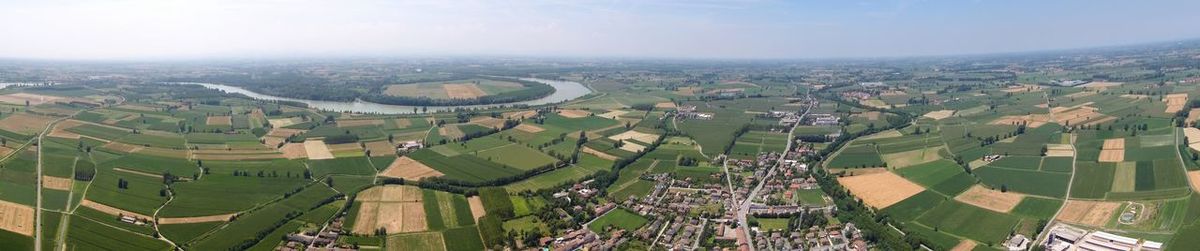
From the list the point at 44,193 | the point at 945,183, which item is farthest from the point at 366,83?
the point at 945,183

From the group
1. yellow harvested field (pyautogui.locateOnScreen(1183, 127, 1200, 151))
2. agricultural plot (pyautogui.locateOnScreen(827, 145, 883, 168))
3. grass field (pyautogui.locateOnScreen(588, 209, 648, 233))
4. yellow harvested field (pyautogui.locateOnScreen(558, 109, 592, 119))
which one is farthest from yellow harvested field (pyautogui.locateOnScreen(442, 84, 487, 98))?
yellow harvested field (pyautogui.locateOnScreen(1183, 127, 1200, 151))

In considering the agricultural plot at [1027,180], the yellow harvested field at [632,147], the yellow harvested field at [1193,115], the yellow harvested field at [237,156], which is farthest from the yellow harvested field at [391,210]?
the yellow harvested field at [1193,115]

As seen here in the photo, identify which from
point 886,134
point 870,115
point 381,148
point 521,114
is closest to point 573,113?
point 521,114

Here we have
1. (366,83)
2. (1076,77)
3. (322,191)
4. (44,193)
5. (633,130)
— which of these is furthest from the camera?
(366,83)

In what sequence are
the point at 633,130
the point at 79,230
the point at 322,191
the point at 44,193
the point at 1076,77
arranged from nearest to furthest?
1. the point at 79,230
2. the point at 44,193
3. the point at 322,191
4. the point at 633,130
5. the point at 1076,77

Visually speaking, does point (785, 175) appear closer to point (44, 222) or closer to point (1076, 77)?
point (44, 222)

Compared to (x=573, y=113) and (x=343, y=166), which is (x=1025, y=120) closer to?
(x=573, y=113)

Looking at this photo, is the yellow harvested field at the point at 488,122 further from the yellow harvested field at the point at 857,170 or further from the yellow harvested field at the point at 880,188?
the yellow harvested field at the point at 880,188
